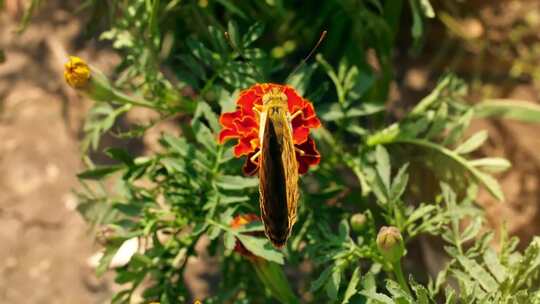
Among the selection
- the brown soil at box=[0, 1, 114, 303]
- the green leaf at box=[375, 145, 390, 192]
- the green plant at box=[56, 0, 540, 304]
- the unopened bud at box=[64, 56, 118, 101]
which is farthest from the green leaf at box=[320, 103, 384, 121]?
the brown soil at box=[0, 1, 114, 303]

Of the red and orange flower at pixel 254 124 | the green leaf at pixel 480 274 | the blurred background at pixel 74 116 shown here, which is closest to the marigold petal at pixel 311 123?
the red and orange flower at pixel 254 124

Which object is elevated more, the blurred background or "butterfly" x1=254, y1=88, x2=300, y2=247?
→ "butterfly" x1=254, y1=88, x2=300, y2=247

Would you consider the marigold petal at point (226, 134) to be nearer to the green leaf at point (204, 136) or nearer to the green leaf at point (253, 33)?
the green leaf at point (204, 136)

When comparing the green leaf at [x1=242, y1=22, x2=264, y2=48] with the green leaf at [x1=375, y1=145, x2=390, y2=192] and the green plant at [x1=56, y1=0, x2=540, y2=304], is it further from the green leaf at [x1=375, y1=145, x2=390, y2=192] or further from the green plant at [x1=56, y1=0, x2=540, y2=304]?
the green leaf at [x1=375, y1=145, x2=390, y2=192]

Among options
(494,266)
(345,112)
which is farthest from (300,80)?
(494,266)

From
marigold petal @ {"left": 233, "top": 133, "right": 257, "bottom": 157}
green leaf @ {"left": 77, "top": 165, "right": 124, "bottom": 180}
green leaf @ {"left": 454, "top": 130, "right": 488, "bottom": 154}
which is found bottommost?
green leaf @ {"left": 454, "top": 130, "right": 488, "bottom": 154}

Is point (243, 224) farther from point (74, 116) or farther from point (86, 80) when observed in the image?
point (74, 116)

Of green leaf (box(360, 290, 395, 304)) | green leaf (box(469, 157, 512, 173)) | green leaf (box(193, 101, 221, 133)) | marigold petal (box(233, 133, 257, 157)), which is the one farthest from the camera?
green leaf (box(469, 157, 512, 173))
